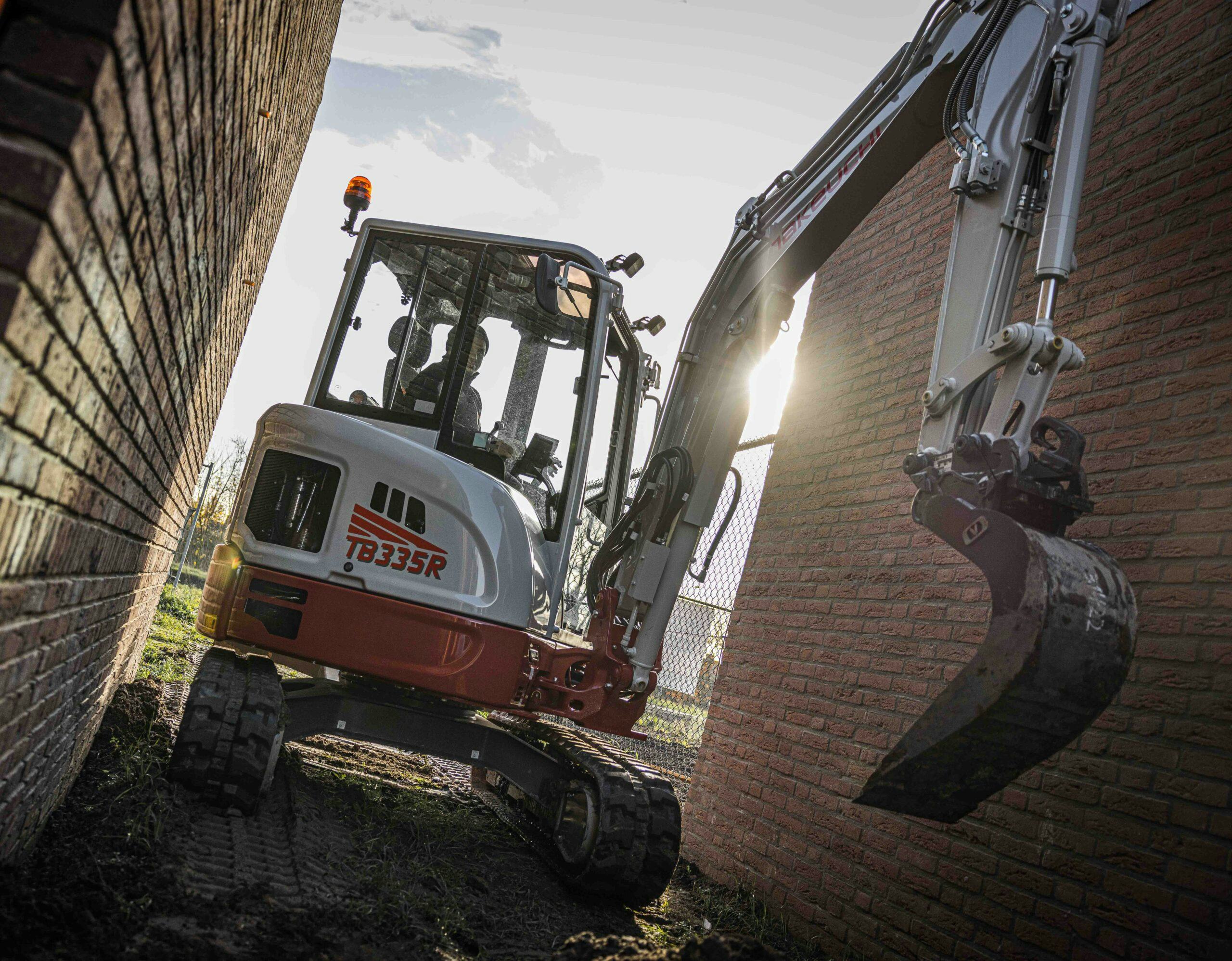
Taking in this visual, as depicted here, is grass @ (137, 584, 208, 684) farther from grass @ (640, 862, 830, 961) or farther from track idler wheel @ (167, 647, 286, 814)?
grass @ (640, 862, 830, 961)

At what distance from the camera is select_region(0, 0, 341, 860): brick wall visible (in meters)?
1.34

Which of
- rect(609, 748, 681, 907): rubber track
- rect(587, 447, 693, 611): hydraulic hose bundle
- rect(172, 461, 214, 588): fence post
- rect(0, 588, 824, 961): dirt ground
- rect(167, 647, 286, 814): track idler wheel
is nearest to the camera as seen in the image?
rect(0, 588, 824, 961): dirt ground

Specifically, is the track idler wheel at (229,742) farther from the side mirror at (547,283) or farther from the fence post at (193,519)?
the fence post at (193,519)

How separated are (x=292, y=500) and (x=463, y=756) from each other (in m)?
1.63

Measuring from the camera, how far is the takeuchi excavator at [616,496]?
281cm

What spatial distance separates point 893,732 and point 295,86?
4115 millimetres

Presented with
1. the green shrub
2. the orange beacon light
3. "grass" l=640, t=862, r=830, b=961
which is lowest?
"grass" l=640, t=862, r=830, b=961

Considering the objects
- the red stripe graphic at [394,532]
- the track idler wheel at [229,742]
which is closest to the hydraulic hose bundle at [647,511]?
the red stripe graphic at [394,532]

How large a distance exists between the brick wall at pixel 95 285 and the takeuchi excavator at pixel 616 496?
0.85 meters

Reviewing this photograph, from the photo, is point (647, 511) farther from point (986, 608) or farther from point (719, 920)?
point (719, 920)

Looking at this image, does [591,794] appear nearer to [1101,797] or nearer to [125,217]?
[1101,797]

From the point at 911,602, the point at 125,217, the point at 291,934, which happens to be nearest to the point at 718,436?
the point at 911,602

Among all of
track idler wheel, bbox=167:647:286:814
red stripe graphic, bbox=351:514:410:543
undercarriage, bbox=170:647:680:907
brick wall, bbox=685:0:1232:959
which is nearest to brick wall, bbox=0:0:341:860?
track idler wheel, bbox=167:647:286:814

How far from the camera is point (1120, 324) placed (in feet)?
12.4
